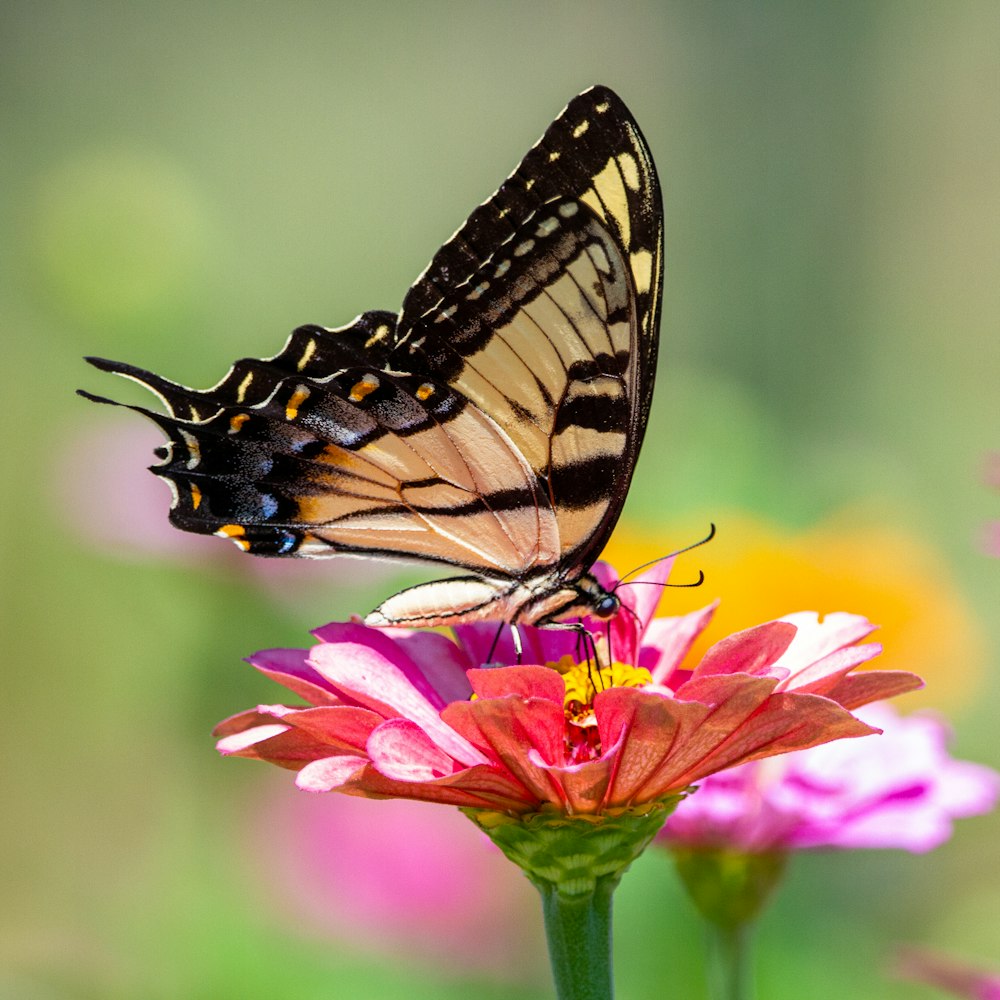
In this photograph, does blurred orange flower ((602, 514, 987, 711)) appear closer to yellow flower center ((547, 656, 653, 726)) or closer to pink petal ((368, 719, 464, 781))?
yellow flower center ((547, 656, 653, 726))

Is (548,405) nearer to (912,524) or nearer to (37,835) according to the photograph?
(912,524)

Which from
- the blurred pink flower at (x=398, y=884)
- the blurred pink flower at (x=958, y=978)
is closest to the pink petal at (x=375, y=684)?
the blurred pink flower at (x=958, y=978)

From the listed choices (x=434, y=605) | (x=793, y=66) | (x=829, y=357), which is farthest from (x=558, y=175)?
(x=793, y=66)

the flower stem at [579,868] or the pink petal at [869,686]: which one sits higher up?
the pink petal at [869,686]

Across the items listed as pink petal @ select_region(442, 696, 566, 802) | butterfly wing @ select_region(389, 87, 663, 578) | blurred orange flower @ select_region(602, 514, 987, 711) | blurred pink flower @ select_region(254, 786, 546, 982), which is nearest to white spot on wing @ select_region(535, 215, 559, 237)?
butterfly wing @ select_region(389, 87, 663, 578)

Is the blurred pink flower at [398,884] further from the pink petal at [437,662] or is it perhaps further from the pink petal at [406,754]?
the pink petal at [406,754]

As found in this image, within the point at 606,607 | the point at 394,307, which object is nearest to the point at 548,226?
the point at 606,607
